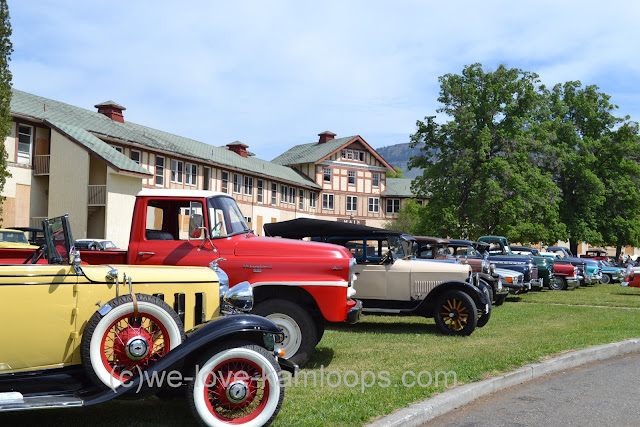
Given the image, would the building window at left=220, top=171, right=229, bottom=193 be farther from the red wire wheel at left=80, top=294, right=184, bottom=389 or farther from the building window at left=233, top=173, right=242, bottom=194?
the red wire wheel at left=80, top=294, right=184, bottom=389

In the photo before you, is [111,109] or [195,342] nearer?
[195,342]

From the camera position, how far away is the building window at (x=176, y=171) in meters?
42.8

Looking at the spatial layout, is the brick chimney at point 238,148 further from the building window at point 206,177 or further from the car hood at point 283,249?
the car hood at point 283,249

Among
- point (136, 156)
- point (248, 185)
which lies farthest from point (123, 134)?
point (248, 185)

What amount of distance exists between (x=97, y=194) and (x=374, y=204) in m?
35.5

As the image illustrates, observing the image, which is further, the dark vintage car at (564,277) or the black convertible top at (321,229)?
the dark vintage car at (564,277)

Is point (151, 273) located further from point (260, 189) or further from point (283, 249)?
point (260, 189)

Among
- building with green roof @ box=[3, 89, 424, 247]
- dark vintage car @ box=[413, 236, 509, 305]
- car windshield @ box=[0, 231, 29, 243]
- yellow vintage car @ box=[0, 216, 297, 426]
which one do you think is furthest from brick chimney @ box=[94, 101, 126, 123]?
yellow vintage car @ box=[0, 216, 297, 426]

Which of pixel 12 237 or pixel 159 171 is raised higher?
pixel 159 171

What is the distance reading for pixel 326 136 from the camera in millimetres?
65250

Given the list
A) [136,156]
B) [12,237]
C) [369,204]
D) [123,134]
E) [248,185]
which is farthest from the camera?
[369,204]

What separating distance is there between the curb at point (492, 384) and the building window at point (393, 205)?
183 ft

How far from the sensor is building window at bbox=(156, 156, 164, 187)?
135 feet

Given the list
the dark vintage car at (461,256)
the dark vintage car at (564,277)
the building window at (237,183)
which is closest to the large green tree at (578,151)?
the dark vintage car at (564,277)
